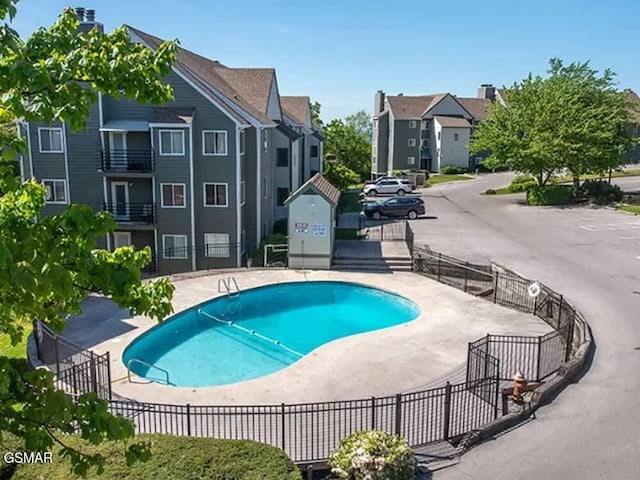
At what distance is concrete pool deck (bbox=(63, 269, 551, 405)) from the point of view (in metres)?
14.5

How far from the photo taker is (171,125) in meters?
27.7

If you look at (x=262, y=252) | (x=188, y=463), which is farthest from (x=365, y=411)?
(x=262, y=252)

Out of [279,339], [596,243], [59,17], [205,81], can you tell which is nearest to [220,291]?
[279,339]

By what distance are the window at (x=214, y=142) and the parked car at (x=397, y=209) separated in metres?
15.4

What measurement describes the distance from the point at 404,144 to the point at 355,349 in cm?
6008

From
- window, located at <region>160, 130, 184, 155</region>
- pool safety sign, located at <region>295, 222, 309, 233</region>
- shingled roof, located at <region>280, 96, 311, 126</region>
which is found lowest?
pool safety sign, located at <region>295, 222, 309, 233</region>

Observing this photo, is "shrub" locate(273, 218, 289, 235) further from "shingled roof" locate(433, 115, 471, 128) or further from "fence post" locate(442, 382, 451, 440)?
"shingled roof" locate(433, 115, 471, 128)

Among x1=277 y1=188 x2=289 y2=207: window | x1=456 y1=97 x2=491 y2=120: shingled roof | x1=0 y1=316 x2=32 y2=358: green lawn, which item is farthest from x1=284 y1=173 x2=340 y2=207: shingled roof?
x1=456 y1=97 x2=491 y2=120: shingled roof

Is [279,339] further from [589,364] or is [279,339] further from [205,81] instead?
[205,81]

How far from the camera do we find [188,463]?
9.35 metres

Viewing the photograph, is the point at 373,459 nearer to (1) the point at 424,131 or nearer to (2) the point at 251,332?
(2) the point at 251,332

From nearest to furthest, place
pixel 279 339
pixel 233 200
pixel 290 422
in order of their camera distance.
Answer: pixel 290 422, pixel 279 339, pixel 233 200

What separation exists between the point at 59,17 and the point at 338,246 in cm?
2524

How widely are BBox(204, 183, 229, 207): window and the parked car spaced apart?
14.8 metres
